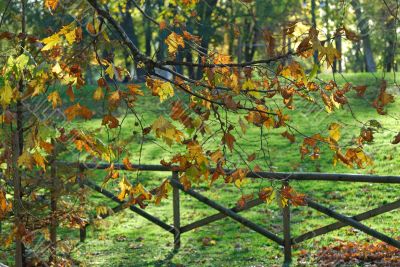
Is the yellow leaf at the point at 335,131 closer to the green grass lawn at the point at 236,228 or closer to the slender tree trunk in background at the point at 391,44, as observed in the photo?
the slender tree trunk in background at the point at 391,44

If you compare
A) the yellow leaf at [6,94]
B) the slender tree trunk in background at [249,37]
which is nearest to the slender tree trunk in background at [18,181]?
the yellow leaf at [6,94]

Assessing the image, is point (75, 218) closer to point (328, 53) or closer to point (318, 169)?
point (328, 53)

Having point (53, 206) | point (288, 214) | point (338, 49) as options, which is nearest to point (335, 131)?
point (288, 214)

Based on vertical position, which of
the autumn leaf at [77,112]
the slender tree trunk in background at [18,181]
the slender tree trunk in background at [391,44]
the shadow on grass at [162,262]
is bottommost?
the shadow on grass at [162,262]

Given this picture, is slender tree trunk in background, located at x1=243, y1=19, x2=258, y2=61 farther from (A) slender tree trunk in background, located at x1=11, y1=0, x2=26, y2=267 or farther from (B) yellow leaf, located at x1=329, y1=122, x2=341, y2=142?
(B) yellow leaf, located at x1=329, y1=122, x2=341, y2=142

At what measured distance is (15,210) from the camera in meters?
8.85

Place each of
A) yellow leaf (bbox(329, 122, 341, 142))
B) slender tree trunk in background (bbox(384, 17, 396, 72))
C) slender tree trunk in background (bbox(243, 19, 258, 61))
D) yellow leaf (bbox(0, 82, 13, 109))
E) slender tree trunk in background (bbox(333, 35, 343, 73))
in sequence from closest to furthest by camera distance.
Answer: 1. yellow leaf (bbox(0, 82, 13, 109))
2. slender tree trunk in background (bbox(333, 35, 343, 73))
3. yellow leaf (bbox(329, 122, 341, 142))
4. slender tree trunk in background (bbox(384, 17, 396, 72))
5. slender tree trunk in background (bbox(243, 19, 258, 61))

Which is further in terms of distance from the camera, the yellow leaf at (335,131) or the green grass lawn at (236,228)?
the green grass lawn at (236,228)

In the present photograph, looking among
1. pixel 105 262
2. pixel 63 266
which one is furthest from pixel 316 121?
pixel 63 266

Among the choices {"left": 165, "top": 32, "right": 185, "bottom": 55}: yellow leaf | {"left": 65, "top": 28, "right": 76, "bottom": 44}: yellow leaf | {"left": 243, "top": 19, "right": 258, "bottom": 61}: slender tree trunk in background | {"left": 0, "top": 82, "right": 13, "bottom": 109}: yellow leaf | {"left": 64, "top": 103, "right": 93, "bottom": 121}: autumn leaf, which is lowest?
{"left": 64, "top": 103, "right": 93, "bottom": 121}: autumn leaf

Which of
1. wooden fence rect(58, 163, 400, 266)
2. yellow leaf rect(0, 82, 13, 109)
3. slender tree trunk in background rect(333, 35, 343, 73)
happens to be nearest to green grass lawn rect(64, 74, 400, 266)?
wooden fence rect(58, 163, 400, 266)

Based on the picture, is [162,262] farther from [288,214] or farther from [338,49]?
[338,49]

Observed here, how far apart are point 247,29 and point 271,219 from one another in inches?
1003

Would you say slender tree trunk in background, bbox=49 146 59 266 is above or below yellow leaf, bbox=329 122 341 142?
below
